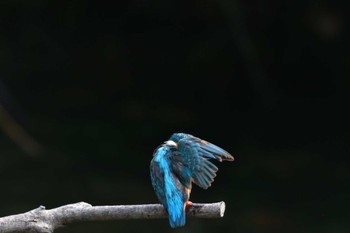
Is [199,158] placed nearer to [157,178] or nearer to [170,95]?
[157,178]

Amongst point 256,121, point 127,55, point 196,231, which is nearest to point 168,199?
point 196,231

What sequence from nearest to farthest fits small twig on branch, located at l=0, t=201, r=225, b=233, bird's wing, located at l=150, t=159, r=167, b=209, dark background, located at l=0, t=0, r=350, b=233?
small twig on branch, located at l=0, t=201, r=225, b=233 → bird's wing, located at l=150, t=159, r=167, b=209 → dark background, located at l=0, t=0, r=350, b=233

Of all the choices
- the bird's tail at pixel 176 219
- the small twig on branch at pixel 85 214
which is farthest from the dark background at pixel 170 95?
the bird's tail at pixel 176 219

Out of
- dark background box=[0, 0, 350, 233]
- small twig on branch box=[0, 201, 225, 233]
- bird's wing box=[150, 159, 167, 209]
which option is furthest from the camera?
dark background box=[0, 0, 350, 233]

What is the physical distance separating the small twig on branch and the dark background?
216 cm

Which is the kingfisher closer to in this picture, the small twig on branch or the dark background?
the small twig on branch

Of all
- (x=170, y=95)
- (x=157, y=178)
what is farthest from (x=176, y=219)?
(x=170, y=95)

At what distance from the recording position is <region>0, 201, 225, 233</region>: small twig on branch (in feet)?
5.88

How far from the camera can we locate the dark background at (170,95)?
4.39m

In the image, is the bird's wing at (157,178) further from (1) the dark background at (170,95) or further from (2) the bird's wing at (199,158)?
(1) the dark background at (170,95)

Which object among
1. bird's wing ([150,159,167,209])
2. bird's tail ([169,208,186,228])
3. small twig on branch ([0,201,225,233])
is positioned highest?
bird's wing ([150,159,167,209])

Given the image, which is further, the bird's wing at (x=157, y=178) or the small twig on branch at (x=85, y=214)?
the bird's wing at (x=157, y=178)

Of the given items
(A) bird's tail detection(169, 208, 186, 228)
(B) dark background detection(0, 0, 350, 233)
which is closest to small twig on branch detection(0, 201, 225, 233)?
(A) bird's tail detection(169, 208, 186, 228)

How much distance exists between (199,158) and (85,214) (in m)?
0.29
